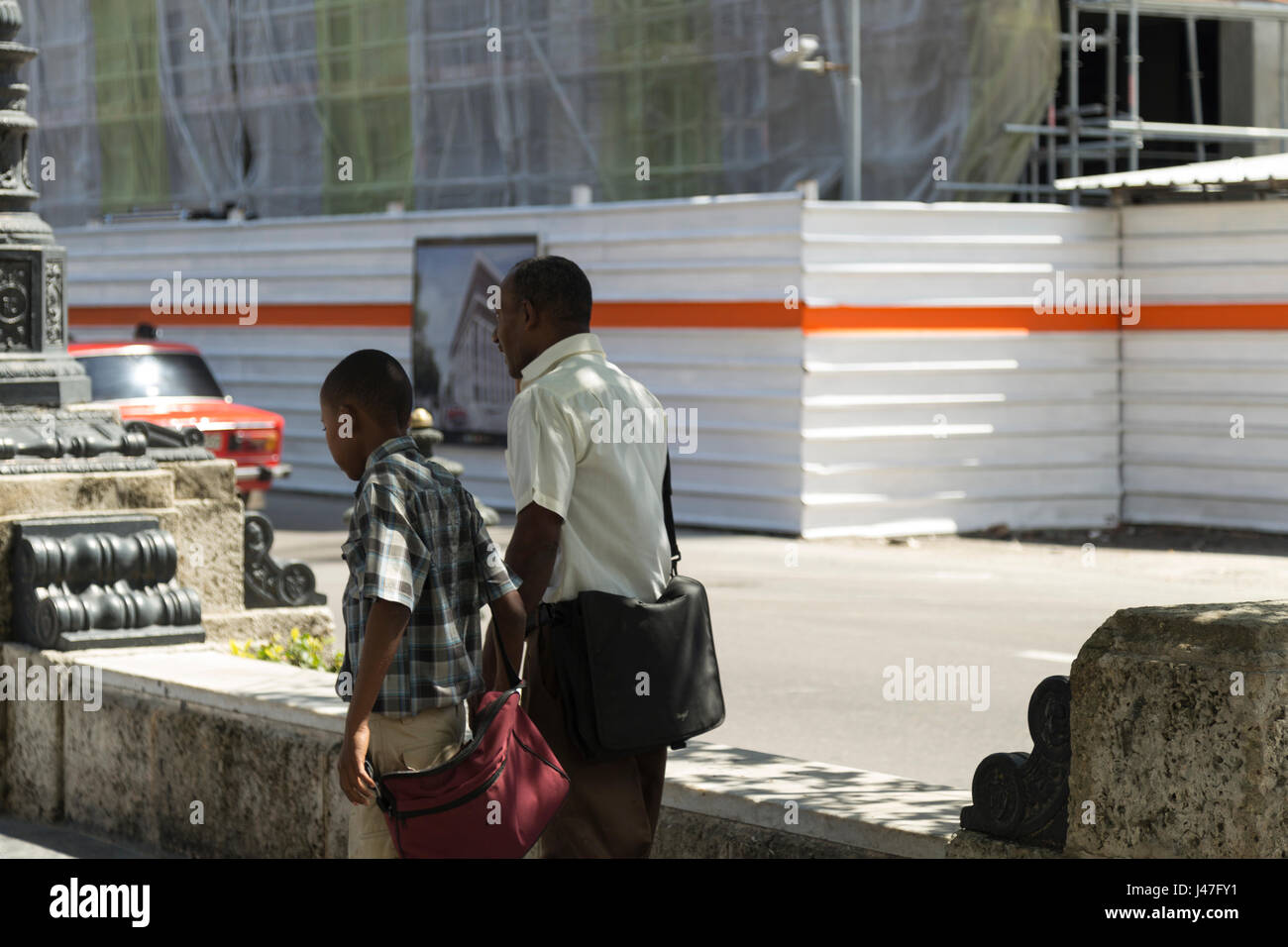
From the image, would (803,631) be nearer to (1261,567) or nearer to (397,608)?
(1261,567)

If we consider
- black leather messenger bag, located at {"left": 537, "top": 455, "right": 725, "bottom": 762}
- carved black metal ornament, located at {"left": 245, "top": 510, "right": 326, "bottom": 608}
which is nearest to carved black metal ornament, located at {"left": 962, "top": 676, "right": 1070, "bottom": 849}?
black leather messenger bag, located at {"left": 537, "top": 455, "right": 725, "bottom": 762}

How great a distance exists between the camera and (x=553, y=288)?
15.0ft

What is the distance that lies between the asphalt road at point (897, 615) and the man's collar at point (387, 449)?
4078 millimetres

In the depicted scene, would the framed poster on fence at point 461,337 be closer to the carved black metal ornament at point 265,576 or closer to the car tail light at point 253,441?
the car tail light at point 253,441

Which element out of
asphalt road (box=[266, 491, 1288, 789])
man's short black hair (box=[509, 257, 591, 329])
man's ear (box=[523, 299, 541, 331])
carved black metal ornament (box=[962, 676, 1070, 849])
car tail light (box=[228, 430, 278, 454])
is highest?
man's short black hair (box=[509, 257, 591, 329])

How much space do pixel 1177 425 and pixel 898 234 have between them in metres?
3.23

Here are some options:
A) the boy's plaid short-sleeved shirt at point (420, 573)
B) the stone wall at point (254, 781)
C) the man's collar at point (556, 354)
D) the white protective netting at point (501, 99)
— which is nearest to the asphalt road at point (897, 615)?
the stone wall at point (254, 781)

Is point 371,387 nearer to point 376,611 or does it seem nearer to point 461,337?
point 376,611

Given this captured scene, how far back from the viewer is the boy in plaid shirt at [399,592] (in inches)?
159

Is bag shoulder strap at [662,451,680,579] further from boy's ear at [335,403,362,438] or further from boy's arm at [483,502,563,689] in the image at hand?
boy's ear at [335,403,362,438]

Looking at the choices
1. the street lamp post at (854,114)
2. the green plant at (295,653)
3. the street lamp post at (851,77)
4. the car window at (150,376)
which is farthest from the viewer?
the street lamp post at (854,114)

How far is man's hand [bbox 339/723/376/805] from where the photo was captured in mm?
4031
